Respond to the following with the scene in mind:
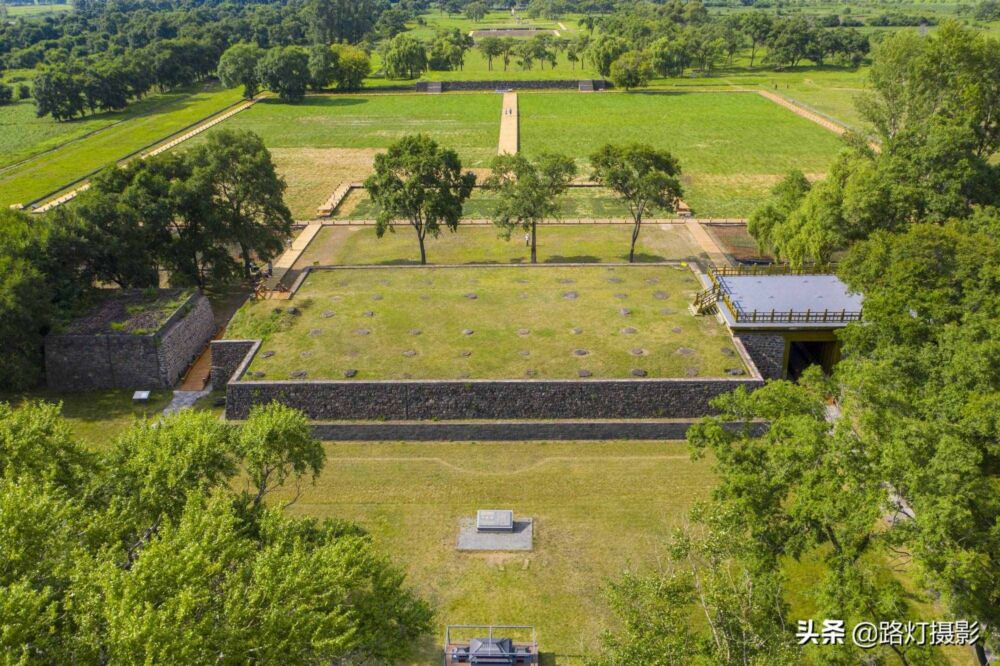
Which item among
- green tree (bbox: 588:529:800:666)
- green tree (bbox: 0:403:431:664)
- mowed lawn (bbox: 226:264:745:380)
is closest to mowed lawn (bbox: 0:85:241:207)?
mowed lawn (bbox: 226:264:745:380)

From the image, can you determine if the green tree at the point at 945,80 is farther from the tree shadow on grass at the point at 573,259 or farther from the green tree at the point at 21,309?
the green tree at the point at 21,309

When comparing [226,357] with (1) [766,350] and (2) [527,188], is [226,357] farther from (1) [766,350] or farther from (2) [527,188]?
(1) [766,350]

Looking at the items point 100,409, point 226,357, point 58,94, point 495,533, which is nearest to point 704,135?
point 226,357

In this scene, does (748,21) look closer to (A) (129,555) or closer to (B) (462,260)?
(B) (462,260)

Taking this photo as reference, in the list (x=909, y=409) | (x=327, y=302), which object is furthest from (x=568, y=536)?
(x=327, y=302)

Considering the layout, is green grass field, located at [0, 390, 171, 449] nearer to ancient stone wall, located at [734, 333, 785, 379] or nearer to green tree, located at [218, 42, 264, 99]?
ancient stone wall, located at [734, 333, 785, 379]

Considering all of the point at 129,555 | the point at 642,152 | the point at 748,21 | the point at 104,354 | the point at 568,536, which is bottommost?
the point at 568,536
